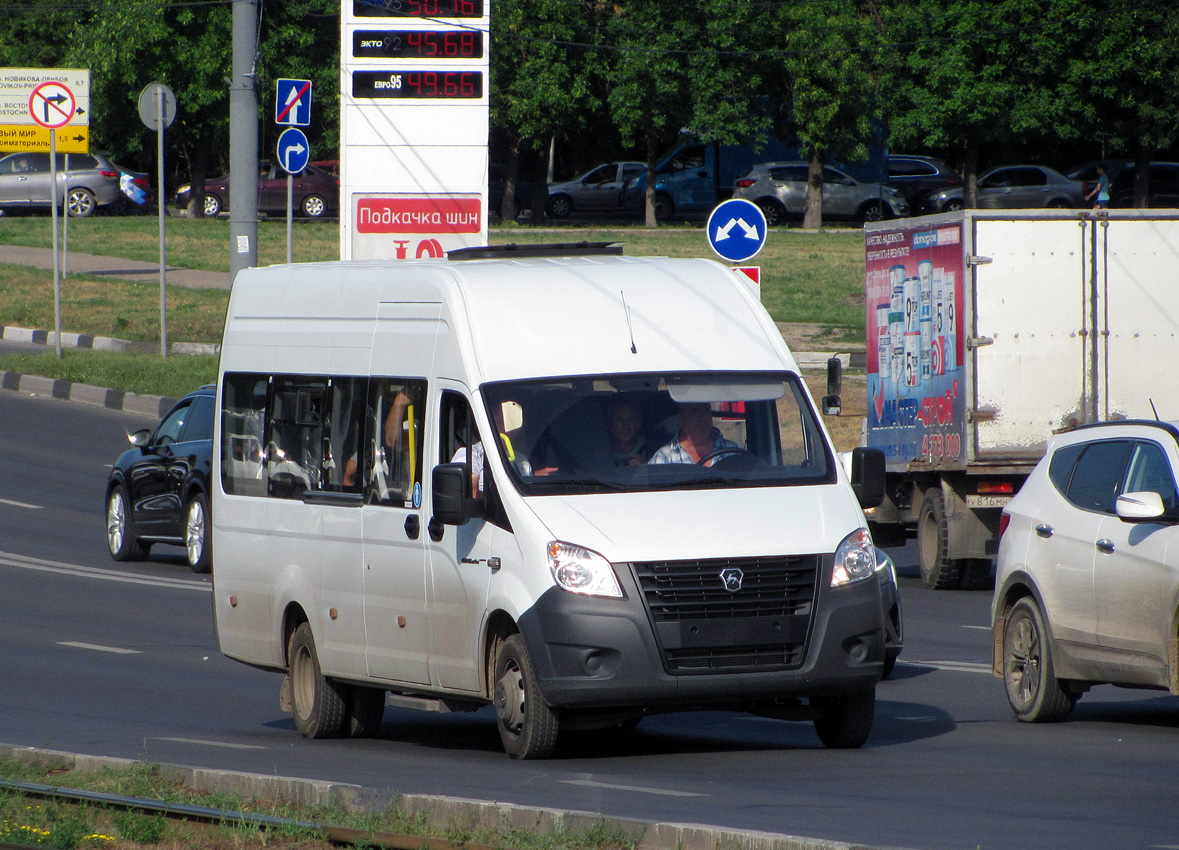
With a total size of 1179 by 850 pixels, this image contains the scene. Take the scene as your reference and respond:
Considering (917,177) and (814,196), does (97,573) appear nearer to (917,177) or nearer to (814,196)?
(814,196)

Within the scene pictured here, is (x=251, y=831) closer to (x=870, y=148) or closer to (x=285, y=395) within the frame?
(x=285, y=395)

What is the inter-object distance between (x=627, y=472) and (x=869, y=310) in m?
10.5

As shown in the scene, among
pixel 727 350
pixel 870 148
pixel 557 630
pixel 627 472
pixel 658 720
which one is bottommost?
pixel 658 720

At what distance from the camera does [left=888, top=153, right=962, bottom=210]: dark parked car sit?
168 ft

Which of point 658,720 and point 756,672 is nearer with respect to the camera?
point 756,672

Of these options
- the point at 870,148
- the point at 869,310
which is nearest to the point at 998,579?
the point at 869,310

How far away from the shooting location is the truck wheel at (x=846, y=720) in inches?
342

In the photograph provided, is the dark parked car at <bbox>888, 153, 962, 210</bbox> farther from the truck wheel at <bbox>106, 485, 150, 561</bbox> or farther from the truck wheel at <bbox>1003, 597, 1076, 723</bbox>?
the truck wheel at <bbox>1003, 597, 1076, 723</bbox>

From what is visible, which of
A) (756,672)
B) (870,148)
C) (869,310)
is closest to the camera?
(756,672)

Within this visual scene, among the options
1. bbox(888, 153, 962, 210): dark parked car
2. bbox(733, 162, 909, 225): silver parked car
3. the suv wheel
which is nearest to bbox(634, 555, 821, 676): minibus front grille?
bbox(733, 162, 909, 225): silver parked car

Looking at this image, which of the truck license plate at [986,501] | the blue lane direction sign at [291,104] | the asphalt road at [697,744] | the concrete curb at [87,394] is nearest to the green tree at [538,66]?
the concrete curb at [87,394]

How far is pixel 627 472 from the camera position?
28.1ft

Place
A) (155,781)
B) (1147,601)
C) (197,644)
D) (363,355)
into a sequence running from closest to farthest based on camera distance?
(155,781) < (1147,601) < (363,355) < (197,644)

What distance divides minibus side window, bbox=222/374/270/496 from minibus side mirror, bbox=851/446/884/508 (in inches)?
132
